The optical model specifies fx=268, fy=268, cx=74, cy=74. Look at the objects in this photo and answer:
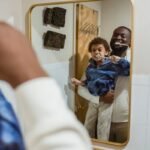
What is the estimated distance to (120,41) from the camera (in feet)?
3.57

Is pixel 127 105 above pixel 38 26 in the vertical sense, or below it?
below

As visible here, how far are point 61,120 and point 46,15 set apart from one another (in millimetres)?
1130

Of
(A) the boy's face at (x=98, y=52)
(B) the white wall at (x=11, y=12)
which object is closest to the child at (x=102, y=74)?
(A) the boy's face at (x=98, y=52)

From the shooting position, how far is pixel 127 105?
109 cm

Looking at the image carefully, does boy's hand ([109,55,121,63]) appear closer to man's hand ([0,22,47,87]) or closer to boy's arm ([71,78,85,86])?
boy's arm ([71,78,85,86])

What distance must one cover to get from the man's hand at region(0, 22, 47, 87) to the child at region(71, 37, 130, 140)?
88 centimetres

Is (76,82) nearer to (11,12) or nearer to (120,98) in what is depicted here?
(120,98)

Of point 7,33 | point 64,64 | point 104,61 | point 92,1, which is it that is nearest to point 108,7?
point 92,1

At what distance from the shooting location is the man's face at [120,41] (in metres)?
1.07

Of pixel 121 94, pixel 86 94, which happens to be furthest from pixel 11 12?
pixel 121 94

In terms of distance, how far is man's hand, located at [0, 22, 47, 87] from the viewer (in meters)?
0.23

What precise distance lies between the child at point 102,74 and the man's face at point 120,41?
25 millimetres

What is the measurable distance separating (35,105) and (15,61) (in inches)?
1.6

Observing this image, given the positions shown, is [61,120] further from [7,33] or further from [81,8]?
[81,8]
